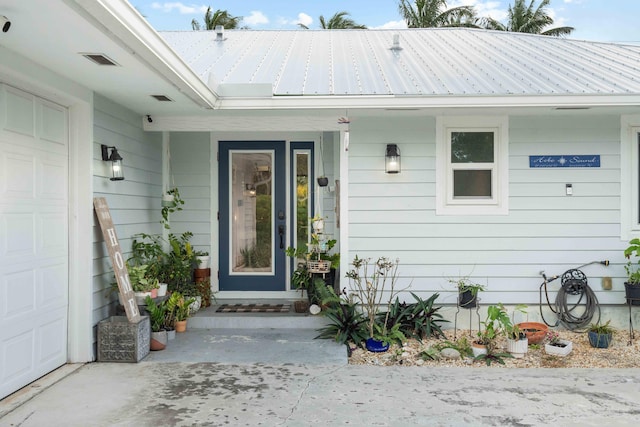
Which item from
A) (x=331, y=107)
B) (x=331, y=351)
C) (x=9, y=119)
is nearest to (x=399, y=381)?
(x=331, y=351)

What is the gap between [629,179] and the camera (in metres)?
5.25

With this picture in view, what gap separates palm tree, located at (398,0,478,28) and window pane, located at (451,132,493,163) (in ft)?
51.0

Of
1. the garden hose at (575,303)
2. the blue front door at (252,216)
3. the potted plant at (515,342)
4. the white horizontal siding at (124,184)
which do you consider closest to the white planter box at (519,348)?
the potted plant at (515,342)

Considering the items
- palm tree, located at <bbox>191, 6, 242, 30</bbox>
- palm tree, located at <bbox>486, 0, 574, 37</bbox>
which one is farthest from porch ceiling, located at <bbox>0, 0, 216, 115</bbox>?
palm tree, located at <bbox>486, 0, 574, 37</bbox>

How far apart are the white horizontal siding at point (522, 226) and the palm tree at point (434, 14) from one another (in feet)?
51.1

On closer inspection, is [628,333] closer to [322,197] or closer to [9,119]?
[322,197]

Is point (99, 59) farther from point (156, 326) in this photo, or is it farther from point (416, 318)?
point (416, 318)

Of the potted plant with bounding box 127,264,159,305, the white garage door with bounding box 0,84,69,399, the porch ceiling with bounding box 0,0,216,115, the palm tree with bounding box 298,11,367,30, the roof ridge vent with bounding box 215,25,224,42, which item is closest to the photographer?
the porch ceiling with bounding box 0,0,216,115

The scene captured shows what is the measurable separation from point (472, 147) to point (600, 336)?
2235mm

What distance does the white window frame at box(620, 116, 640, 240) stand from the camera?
5242 millimetres

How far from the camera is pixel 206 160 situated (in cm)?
625

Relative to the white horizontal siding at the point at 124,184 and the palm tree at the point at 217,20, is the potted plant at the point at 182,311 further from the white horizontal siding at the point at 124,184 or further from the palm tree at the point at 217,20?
the palm tree at the point at 217,20

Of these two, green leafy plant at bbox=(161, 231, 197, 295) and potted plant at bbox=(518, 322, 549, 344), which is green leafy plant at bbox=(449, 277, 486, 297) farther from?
green leafy plant at bbox=(161, 231, 197, 295)

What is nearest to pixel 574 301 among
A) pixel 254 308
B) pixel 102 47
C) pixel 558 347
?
pixel 558 347
